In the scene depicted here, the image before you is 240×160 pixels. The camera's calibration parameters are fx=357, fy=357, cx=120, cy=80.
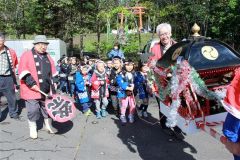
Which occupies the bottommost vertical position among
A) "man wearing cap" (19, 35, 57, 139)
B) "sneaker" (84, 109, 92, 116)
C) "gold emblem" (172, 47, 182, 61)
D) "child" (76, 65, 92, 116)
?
"sneaker" (84, 109, 92, 116)

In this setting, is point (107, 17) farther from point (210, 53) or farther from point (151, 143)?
point (210, 53)

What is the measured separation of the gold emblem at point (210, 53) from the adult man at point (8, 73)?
Answer: 13.6ft

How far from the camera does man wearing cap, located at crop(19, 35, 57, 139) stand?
5.88m

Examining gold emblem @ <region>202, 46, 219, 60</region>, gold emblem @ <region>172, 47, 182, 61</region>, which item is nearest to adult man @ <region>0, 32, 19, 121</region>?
gold emblem @ <region>172, 47, 182, 61</region>

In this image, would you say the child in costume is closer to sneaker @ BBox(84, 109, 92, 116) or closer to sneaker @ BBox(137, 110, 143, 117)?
sneaker @ BBox(137, 110, 143, 117)

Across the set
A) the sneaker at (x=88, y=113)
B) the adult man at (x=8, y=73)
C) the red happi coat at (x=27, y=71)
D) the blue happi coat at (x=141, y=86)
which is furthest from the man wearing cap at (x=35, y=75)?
the blue happi coat at (x=141, y=86)

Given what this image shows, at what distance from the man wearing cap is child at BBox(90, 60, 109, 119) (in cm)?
142

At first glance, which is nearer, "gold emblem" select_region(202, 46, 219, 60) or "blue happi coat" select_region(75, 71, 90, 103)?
"gold emblem" select_region(202, 46, 219, 60)

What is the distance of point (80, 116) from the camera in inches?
302

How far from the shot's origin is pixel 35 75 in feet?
19.6

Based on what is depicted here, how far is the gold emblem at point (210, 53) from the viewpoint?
4.37 m

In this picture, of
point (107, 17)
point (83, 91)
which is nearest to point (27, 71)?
point (83, 91)

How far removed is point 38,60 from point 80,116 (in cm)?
210

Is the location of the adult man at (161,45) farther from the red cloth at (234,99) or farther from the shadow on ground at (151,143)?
the red cloth at (234,99)
